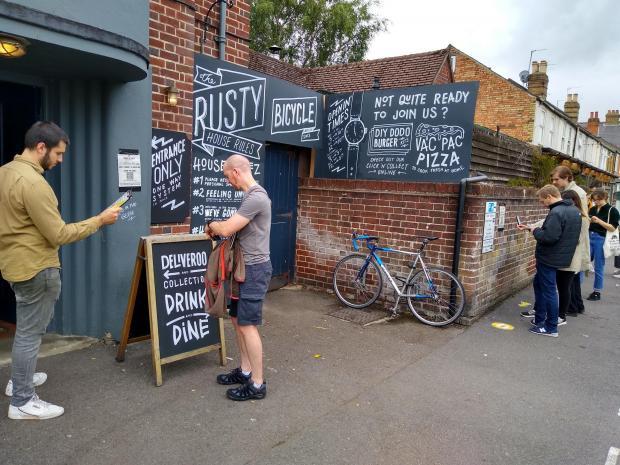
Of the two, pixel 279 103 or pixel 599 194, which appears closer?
pixel 279 103

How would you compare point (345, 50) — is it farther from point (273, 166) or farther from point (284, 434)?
point (284, 434)

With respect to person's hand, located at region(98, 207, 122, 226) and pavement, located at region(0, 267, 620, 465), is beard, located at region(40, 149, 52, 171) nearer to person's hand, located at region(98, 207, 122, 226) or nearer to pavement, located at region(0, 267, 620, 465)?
person's hand, located at region(98, 207, 122, 226)

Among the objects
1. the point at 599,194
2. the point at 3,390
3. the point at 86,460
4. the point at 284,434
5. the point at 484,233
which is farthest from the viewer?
the point at 599,194

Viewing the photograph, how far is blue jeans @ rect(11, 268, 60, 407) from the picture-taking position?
10.1 feet

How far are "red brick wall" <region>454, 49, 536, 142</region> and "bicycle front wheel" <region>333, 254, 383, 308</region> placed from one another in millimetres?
13095

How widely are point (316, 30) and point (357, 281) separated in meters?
20.2

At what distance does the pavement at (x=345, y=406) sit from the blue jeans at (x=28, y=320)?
0.86 ft

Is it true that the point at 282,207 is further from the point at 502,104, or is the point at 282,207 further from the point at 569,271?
the point at 502,104

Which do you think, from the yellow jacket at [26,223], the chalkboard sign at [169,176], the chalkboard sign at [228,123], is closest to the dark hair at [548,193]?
the chalkboard sign at [228,123]

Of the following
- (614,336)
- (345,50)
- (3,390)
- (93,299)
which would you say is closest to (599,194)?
(614,336)

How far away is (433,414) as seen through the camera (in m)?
3.64

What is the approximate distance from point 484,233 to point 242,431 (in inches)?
164

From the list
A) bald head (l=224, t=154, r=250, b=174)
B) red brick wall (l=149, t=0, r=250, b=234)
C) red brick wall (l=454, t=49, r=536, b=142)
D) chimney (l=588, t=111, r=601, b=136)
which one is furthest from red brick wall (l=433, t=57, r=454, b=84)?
chimney (l=588, t=111, r=601, b=136)

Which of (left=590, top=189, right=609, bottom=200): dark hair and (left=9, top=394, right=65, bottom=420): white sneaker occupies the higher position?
(left=590, top=189, right=609, bottom=200): dark hair
